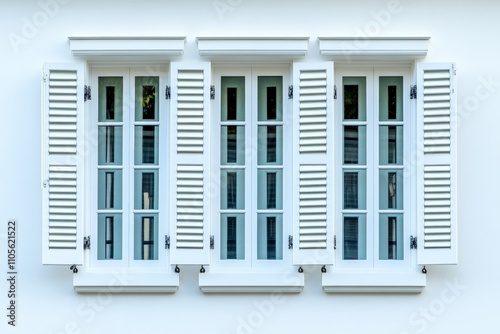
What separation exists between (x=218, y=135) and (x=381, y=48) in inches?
63.2

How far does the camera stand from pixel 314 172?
7086 mm

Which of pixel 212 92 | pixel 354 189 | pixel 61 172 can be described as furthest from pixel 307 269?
pixel 61 172

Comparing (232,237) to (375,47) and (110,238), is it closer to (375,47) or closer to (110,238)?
(110,238)

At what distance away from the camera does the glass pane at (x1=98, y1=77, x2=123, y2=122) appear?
735cm

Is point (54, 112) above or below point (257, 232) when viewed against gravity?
above

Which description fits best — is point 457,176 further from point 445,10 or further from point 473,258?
point 445,10

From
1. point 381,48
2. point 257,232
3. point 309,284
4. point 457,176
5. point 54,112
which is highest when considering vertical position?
point 381,48

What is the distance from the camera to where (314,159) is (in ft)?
23.2

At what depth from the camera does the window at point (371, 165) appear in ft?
23.9

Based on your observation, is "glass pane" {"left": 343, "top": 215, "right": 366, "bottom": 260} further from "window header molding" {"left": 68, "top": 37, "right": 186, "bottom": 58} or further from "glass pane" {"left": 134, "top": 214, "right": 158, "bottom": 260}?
"window header molding" {"left": 68, "top": 37, "right": 186, "bottom": 58}

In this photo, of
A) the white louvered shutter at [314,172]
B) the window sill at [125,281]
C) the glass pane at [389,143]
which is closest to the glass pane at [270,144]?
the white louvered shutter at [314,172]

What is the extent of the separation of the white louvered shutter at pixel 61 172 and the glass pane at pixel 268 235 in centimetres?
156

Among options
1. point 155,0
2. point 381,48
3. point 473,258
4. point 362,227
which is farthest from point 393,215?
point 155,0

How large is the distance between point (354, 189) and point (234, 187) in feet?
3.49
